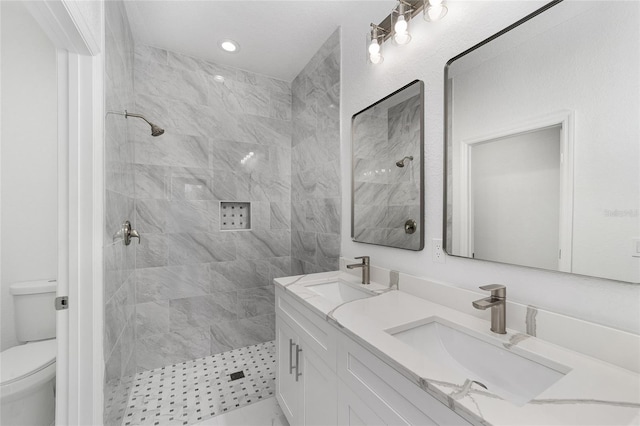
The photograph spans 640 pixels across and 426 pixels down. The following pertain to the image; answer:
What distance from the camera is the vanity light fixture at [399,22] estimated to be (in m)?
1.14

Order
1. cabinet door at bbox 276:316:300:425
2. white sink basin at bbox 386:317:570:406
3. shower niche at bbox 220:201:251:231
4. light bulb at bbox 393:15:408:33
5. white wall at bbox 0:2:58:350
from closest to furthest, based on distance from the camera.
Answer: white sink basin at bbox 386:317:570:406 → light bulb at bbox 393:15:408:33 → cabinet door at bbox 276:316:300:425 → white wall at bbox 0:2:58:350 → shower niche at bbox 220:201:251:231

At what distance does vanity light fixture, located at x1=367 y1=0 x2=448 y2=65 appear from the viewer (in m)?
1.14

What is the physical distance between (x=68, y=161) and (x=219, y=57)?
1.64 metres

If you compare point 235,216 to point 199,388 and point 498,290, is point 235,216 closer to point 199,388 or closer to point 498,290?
point 199,388

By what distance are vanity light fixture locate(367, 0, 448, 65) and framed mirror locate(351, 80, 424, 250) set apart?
0.74ft

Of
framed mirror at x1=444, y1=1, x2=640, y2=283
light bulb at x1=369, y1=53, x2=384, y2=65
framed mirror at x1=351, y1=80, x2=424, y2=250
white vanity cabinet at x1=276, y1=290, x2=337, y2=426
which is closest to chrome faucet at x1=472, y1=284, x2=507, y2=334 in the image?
framed mirror at x1=444, y1=1, x2=640, y2=283

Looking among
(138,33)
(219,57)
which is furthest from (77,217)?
(219,57)

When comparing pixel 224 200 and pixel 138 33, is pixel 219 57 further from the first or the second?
pixel 224 200

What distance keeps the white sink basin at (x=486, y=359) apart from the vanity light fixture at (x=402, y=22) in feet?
4.25

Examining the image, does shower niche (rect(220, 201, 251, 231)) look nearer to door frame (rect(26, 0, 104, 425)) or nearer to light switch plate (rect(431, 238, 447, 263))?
door frame (rect(26, 0, 104, 425))

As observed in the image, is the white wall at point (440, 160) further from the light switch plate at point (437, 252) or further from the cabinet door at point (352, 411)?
the cabinet door at point (352, 411)

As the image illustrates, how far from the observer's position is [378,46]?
56.9 inches

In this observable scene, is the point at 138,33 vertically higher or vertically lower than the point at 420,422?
higher

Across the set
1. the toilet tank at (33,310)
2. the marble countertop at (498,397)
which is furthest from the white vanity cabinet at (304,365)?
the toilet tank at (33,310)
